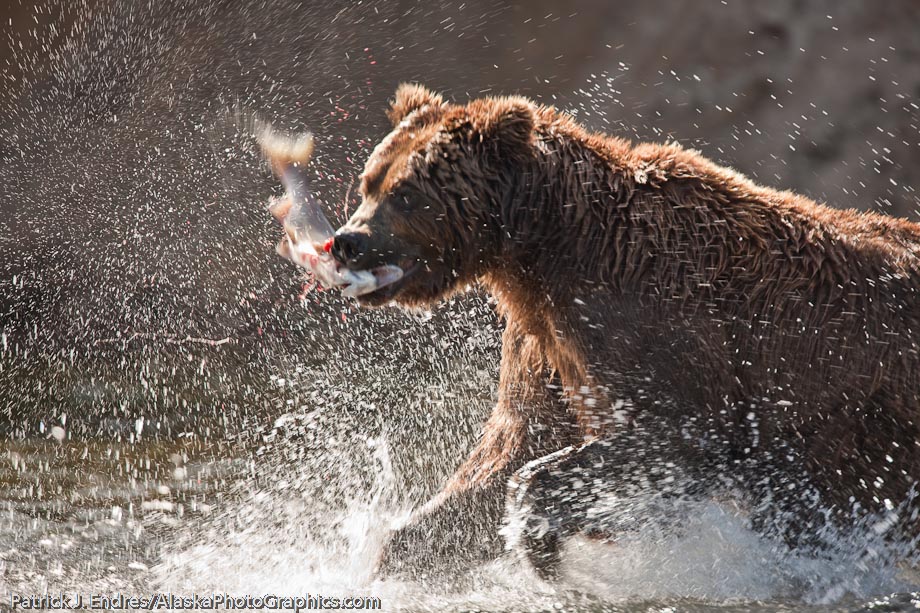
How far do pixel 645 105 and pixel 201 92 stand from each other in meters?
3.90

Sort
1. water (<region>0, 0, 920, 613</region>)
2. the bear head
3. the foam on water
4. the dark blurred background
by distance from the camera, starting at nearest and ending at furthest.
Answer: the foam on water → the bear head → water (<region>0, 0, 920, 613</region>) → the dark blurred background

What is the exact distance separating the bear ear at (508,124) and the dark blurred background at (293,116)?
4673 mm

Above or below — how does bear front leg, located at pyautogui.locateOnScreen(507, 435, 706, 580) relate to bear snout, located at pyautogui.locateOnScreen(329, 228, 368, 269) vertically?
below

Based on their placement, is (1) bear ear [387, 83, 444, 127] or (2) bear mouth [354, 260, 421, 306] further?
(1) bear ear [387, 83, 444, 127]

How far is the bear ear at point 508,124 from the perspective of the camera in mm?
3748

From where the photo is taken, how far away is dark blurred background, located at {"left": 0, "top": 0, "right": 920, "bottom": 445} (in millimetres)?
8766

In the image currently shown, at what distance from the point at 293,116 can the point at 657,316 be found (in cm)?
597

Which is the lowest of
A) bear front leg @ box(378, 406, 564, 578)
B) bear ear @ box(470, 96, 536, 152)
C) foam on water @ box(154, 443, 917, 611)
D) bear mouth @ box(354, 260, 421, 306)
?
foam on water @ box(154, 443, 917, 611)

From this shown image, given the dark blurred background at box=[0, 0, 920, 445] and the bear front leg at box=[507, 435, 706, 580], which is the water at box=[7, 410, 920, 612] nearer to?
the bear front leg at box=[507, 435, 706, 580]

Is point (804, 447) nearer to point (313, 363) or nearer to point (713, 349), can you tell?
point (713, 349)

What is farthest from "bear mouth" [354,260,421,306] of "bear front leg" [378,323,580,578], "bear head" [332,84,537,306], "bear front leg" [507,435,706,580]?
"bear front leg" [507,435,706,580]

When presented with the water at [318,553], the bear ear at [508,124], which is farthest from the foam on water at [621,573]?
the bear ear at [508,124]

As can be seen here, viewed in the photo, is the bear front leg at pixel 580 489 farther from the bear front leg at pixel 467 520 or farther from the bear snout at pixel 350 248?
the bear snout at pixel 350 248

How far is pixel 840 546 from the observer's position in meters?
3.61
